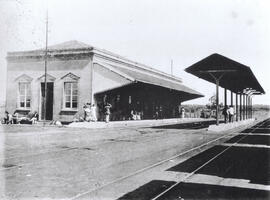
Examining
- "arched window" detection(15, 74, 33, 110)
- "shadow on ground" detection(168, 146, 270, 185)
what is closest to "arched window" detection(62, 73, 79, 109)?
"arched window" detection(15, 74, 33, 110)

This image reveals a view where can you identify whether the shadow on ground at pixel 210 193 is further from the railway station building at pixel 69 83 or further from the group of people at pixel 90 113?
the railway station building at pixel 69 83

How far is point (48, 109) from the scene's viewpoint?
28.5m

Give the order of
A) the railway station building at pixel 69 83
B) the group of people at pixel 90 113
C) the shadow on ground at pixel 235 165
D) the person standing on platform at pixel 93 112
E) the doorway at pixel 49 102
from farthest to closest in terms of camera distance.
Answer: the doorway at pixel 49 102 < the railway station building at pixel 69 83 < the person standing on platform at pixel 93 112 < the group of people at pixel 90 113 < the shadow on ground at pixel 235 165

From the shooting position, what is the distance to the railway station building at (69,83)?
2634 centimetres

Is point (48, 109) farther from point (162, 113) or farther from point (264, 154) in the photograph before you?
point (264, 154)

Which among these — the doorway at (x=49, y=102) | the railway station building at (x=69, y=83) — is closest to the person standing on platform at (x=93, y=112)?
the railway station building at (x=69, y=83)

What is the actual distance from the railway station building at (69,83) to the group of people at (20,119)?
1.12 m

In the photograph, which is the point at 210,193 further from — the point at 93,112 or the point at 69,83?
the point at 69,83

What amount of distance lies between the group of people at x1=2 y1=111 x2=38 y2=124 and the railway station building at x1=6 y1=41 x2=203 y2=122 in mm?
1123

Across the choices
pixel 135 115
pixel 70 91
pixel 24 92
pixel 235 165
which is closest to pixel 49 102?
pixel 24 92

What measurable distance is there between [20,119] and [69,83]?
441 centimetres

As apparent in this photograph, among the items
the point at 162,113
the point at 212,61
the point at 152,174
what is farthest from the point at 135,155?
the point at 162,113

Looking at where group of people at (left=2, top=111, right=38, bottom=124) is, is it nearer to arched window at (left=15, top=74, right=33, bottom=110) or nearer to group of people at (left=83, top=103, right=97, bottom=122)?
arched window at (left=15, top=74, right=33, bottom=110)

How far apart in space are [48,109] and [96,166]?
20971mm
